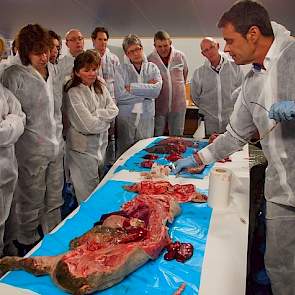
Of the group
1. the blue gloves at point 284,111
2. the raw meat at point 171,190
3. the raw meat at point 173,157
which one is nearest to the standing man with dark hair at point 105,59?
the raw meat at point 173,157

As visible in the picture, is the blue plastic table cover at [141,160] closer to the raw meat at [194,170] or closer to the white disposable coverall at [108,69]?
the raw meat at [194,170]

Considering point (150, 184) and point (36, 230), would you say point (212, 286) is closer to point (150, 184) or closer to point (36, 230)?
point (150, 184)

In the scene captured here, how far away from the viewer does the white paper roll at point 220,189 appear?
1896 millimetres

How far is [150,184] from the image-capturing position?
7.09 ft

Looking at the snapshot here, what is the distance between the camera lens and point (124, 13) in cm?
344

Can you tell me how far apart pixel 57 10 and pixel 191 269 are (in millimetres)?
2760

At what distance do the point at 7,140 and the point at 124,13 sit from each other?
74.5 inches

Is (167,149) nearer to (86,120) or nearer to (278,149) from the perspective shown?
(86,120)

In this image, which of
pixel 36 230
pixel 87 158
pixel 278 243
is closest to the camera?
pixel 278 243

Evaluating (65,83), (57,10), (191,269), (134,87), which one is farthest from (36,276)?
(134,87)

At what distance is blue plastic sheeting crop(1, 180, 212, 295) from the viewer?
1269 mm

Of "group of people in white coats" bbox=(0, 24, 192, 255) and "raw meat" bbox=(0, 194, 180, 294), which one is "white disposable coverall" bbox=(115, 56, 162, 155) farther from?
"raw meat" bbox=(0, 194, 180, 294)

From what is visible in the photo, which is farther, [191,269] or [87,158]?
[87,158]

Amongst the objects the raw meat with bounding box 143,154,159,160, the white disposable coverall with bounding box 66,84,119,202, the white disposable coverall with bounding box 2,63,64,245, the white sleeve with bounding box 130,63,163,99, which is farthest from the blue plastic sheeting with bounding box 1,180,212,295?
the white sleeve with bounding box 130,63,163,99
